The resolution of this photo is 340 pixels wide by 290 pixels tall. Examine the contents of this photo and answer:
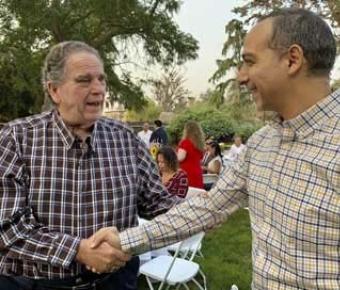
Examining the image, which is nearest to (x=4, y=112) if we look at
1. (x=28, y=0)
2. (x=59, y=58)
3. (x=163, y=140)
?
(x=28, y=0)

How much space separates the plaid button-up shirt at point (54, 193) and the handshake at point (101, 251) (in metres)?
0.04

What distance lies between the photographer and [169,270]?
392 centimetres

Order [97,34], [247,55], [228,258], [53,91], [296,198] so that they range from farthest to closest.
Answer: [97,34]
[228,258]
[53,91]
[247,55]
[296,198]

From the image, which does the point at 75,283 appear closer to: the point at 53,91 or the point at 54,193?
the point at 54,193

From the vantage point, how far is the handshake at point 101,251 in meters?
1.82

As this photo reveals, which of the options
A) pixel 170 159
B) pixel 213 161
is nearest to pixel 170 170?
pixel 170 159

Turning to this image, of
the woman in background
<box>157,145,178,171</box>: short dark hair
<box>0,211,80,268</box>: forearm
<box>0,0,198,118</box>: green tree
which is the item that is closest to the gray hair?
<box>0,211,80,268</box>: forearm

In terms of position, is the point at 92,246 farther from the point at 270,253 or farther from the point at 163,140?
the point at 163,140

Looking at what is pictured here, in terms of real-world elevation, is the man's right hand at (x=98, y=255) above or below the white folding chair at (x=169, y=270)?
above

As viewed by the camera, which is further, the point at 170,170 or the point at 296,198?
the point at 170,170

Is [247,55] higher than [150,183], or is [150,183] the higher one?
[247,55]

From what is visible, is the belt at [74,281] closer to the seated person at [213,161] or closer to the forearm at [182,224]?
the forearm at [182,224]

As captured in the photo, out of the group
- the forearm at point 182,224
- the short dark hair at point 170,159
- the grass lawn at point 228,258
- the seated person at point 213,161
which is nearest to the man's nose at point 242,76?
the forearm at point 182,224

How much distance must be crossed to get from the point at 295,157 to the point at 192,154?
5.70 m
